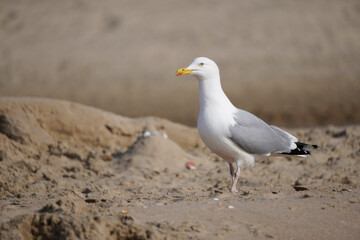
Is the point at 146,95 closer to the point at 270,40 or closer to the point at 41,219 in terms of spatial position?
the point at 270,40

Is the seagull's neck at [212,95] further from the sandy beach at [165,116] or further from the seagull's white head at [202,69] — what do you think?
the sandy beach at [165,116]

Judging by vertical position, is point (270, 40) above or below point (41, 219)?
above

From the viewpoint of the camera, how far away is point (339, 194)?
526cm

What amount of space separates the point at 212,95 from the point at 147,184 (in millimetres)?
1716

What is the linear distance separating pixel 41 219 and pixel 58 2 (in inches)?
862

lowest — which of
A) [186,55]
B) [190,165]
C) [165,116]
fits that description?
[190,165]

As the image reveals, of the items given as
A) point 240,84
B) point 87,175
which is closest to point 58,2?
point 240,84

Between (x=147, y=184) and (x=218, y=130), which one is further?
(x=147, y=184)

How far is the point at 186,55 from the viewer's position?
62.2ft

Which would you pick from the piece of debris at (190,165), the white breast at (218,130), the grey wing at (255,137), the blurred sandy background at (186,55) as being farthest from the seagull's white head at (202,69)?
the blurred sandy background at (186,55)

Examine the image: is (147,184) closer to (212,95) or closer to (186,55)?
(212,95)

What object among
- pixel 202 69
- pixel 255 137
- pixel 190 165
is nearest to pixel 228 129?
pixel 255 137

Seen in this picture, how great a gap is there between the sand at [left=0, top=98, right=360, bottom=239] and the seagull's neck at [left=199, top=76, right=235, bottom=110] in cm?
85

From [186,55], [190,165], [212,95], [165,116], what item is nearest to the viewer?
[212,95]
